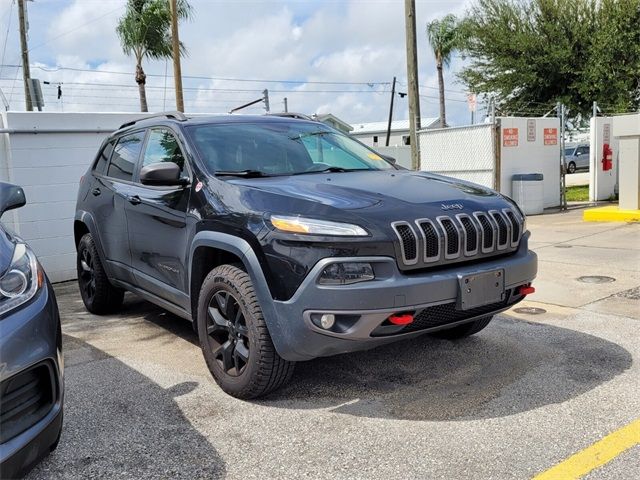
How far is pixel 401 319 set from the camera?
10.7ft

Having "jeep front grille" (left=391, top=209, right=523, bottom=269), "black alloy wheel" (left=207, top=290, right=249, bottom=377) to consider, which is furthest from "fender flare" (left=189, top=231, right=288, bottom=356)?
"jeep front grille" (left=391, top=209, right=523, bottom=269)

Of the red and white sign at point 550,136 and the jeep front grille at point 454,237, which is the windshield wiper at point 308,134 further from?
the red and white sign at point 550,136

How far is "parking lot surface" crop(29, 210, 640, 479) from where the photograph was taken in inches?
116

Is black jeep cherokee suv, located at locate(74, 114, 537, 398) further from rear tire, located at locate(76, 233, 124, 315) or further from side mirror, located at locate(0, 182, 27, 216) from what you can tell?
rear tire, located at locate(76, 233, 124, 315)

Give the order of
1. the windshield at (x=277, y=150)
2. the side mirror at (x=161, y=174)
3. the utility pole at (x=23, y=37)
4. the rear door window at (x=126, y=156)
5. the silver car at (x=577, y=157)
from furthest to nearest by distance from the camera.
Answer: the silver car at (x=577, y=157), the utility pole at (x=23, y=37), the rear door window at (x=126, y=156), the windshield at (x=277, y=150), the side mirror at (x=161, y=174)

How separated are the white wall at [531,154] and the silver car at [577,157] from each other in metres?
19.5

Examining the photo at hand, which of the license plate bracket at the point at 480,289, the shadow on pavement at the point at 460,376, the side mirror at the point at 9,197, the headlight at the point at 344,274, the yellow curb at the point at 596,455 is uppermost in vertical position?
the side mirror at the point at 9,197

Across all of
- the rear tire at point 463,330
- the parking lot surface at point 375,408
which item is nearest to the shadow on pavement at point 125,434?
the parking lot surface at point 375,408

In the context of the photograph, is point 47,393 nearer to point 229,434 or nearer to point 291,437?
point 229,434

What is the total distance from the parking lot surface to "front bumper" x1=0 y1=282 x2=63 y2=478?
536 mm

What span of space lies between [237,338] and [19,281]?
141 cm

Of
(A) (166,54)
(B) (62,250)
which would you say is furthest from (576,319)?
(A) (166,54)

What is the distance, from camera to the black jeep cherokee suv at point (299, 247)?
3.24 meters

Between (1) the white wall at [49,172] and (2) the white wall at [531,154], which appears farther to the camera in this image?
(2) the white wall at [531,154]
